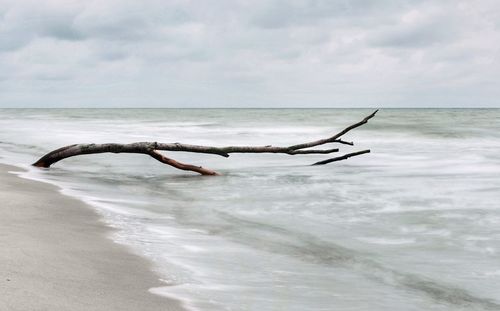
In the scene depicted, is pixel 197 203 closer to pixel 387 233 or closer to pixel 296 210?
pixel 296 210

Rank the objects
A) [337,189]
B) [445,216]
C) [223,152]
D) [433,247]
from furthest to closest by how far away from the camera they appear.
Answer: [223,152], [337,189], [445,216], [433,247]

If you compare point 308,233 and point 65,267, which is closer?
point 65,267

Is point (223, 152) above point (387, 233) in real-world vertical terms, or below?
above

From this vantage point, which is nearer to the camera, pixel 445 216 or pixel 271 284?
pixel 271 284

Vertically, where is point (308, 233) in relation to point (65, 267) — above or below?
below

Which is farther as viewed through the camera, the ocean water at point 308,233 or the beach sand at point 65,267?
the ocean water at point 308,233

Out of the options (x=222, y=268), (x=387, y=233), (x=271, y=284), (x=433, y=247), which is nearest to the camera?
(x=271, y=284)

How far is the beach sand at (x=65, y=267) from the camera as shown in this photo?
9.73ft

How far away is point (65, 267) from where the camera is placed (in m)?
3.65

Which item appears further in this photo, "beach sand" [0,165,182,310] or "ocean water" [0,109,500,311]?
"ocean water" [0,109,500,311]

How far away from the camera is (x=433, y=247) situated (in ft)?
18.7

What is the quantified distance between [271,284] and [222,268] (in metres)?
0.49

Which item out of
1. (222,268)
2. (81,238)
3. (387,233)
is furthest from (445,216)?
(81,238)

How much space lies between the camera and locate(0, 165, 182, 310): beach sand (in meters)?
2.97
